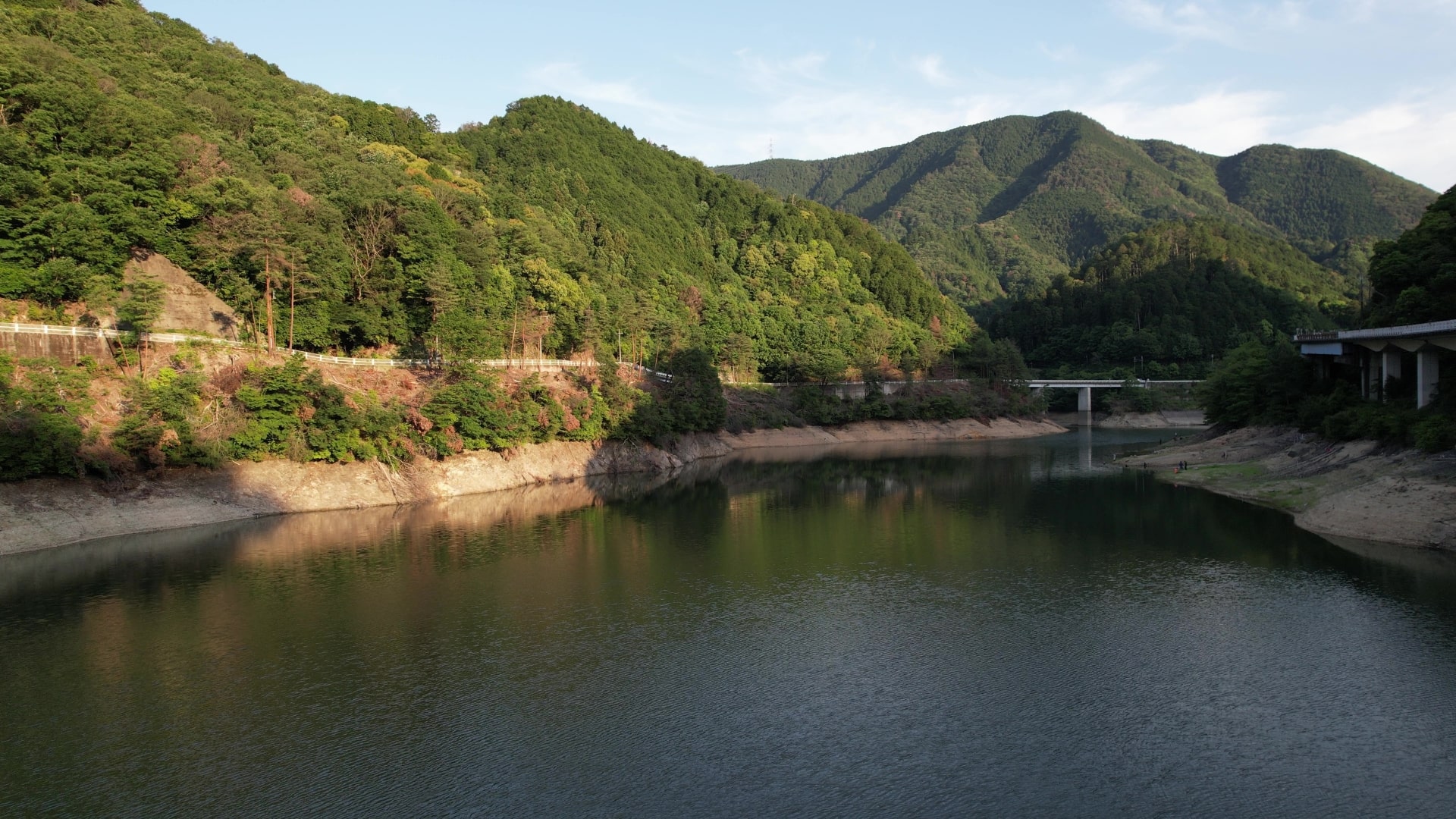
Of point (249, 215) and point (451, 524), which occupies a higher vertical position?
point (249, 215)

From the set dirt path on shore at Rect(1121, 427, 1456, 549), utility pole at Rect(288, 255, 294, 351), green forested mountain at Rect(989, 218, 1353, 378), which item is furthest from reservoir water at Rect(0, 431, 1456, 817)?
green forested mountain at Rect(989, 218, 1353, 378)

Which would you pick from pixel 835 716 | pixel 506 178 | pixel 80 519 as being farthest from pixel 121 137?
pixel 506 178

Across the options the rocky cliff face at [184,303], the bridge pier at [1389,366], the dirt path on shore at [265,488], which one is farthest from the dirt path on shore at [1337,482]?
the rocky cliff face at [184,303]

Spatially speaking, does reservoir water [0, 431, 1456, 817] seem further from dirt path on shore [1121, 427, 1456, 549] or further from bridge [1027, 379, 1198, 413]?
bridge [1027, 379, 1198, 413]

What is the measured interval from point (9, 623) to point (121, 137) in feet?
122

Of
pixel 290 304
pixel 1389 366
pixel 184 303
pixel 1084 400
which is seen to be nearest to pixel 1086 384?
pixel 1084 400

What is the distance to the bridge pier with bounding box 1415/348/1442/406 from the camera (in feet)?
163

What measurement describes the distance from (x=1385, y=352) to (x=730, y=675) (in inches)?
2071

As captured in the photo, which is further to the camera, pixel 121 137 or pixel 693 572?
pixel 121 137

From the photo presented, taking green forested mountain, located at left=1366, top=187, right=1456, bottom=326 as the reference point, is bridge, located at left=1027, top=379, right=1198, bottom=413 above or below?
below

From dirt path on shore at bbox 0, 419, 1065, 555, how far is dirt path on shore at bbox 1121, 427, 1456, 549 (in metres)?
42.5

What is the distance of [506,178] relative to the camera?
418ft

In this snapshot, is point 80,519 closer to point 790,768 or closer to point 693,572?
point 693,572

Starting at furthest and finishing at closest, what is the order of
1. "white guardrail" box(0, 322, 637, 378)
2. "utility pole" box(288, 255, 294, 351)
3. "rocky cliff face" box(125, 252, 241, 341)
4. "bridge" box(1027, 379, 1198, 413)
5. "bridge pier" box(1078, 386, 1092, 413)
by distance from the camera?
"bridge pier" box(1078, 386, 1092, 413) < "bridge" box(1027, 379, 1198, 413) < "utility pole" box(288, 255, 294, 351) < "rocky cliff face" box(125, 252, 241, 341) < "white guardrail" box(0, 322, 637, 378)
